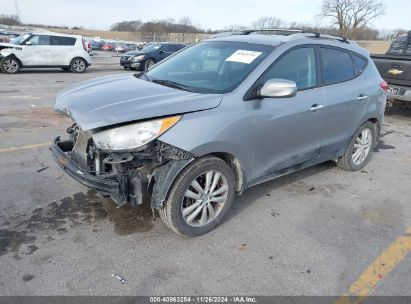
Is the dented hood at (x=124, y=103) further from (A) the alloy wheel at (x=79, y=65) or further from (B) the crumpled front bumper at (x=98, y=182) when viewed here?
(A) the alloy wheel at (x=79, y=65)

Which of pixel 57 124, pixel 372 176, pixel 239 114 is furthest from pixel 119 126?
pixel 57 124

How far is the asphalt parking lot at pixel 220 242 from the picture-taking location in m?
2.85

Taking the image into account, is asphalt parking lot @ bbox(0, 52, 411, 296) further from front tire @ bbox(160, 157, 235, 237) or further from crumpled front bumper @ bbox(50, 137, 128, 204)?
crumpled front bumper @ bbox(50, 137, 128, 204)

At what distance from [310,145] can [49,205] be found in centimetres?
291

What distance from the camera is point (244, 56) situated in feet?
12.6

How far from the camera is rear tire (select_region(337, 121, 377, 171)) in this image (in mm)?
5117

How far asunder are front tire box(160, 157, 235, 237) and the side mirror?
0.75 meters

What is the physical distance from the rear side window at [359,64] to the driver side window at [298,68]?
103 cm

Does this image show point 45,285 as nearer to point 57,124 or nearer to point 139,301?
point 139,301

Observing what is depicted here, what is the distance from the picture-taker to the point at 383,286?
2908mm

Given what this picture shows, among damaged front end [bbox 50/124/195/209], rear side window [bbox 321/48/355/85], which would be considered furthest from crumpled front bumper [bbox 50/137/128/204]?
rear side window [bbox 321/48/355/85]

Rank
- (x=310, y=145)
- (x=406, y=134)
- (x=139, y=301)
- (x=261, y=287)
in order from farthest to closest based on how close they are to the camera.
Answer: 1. (x=406, y=134)
2. (x=310, y=145)
3. (x=261, y=287)
4. (x=139, y=301)

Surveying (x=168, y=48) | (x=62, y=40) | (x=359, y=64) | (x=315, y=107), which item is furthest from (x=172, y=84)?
(x=168, y=48)

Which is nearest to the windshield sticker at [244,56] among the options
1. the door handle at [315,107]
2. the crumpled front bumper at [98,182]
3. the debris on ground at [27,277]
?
the door handle at [315,107]
